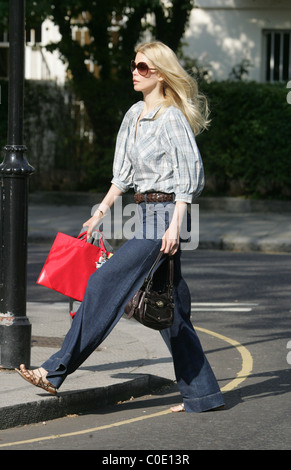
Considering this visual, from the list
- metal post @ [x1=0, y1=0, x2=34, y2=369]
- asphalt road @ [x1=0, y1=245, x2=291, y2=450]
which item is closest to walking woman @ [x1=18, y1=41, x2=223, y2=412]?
asphalt road @ [x1=0, y1=245, x2=291, y2=450]

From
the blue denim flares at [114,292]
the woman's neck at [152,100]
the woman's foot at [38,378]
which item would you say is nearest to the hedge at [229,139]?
the woman's neck at [152,100]

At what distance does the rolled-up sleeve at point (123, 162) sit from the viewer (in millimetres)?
5594

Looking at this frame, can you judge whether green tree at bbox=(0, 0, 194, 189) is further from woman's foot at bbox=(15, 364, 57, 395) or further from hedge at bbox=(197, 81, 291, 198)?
woman's foot at bbox=(15, 364, 57, 395)

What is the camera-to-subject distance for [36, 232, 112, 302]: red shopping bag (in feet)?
19.0

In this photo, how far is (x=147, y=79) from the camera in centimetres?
547

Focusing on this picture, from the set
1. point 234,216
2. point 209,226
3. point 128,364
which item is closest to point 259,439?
point 128,364

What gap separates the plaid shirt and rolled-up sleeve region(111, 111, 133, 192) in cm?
11

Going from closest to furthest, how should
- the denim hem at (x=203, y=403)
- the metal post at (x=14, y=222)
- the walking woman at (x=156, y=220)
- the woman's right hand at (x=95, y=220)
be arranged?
the walking woman at (x=156, y=220) → the denim hem at (x=203, y=403) → the woman's right hand at (x=95, y=220) → the metal post at (x=14, y=222)

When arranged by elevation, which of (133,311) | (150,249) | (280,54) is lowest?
(133,311)

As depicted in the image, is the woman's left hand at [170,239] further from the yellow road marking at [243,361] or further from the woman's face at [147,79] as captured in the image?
the yellow road marking at [243,361]

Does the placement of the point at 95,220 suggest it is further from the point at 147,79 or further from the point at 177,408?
the point at 177,408
